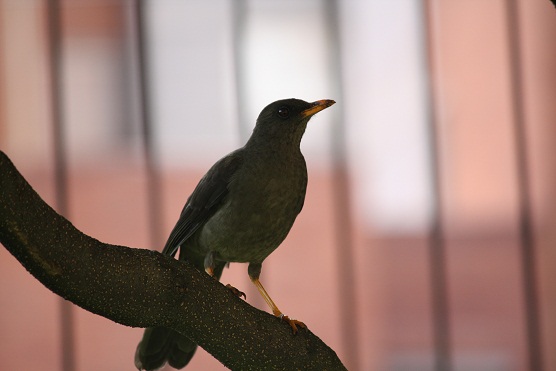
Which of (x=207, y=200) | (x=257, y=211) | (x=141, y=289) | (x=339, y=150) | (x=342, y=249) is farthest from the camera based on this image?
(x=339, y=150)

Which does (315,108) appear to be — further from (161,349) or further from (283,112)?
(161,349)

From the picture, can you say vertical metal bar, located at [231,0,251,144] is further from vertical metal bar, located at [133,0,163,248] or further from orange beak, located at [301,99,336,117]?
orange beak, located at [301,99,336,117]

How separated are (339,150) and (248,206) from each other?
1342mm

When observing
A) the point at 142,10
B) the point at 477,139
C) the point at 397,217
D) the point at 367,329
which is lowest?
the point at 367,329

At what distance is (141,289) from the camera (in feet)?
2.65

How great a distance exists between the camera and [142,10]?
207cm

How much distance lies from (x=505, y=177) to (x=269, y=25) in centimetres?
119

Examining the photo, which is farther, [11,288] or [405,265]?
[405,265]

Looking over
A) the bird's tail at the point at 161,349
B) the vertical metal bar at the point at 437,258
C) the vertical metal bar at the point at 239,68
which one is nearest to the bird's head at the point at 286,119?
the bird's tail at the point at 161,349

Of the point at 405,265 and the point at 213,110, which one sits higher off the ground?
the point at 213,110

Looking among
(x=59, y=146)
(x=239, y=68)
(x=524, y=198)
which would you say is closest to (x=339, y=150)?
(x=239, y=68)

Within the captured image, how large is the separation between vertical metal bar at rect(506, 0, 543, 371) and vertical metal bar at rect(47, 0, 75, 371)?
3.86 ft

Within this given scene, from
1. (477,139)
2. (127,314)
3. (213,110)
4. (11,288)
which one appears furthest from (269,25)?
(127,314)

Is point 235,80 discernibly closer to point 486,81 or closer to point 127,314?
point 486,81
